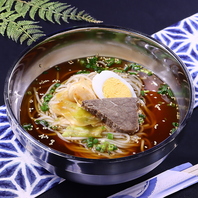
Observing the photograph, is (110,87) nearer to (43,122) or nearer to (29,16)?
(43,122)

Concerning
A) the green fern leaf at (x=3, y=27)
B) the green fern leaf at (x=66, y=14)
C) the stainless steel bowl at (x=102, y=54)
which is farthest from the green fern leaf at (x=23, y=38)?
the stainless steel bowl at (x=102, y=54)

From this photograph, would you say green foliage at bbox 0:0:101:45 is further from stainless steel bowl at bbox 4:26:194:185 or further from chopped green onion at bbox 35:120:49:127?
chopped green onion at bbox 35:120:49:127

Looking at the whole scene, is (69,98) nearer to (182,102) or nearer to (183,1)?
(182,102)

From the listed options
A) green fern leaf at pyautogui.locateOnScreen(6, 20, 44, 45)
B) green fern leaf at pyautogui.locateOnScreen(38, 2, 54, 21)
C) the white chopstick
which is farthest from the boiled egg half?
green fern leaf at pyautogui.locateOnScreen(38, 2, 54, 21)

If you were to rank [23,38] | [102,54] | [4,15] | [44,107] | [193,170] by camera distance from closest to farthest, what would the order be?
[193,170] → [44,107] → [102,54] → [23,38] → [4,15]

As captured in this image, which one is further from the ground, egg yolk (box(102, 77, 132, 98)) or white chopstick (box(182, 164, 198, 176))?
egg yolk (box(102, 77, 132, 98))

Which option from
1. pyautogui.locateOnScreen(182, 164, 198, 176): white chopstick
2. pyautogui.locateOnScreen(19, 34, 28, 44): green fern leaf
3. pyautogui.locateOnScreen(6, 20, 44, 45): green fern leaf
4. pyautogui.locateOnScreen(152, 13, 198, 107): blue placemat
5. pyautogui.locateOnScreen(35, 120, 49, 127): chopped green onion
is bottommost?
pyautogui.locateOnScreen(182, 164, 198, 176): white chopstick

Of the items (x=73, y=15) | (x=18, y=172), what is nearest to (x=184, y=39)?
(x=73, y=15)
